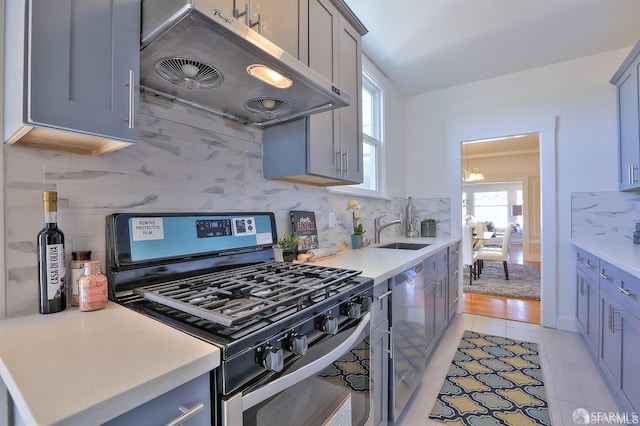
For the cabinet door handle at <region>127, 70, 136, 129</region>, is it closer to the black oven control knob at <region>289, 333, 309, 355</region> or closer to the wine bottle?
the wine bottle

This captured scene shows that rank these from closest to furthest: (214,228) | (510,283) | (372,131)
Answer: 1. (214,228)
2. (372,131)
3. (510,283)

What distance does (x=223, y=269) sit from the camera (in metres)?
1.32

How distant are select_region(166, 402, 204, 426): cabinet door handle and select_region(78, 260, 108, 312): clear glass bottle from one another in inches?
20.2

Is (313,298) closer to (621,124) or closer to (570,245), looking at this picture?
(570,245)

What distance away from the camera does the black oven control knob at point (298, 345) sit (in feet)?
2.54

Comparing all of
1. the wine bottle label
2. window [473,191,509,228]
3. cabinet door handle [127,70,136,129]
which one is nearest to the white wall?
cabinet door handle [127,70,136,129]

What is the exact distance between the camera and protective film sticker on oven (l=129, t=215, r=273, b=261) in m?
1.07

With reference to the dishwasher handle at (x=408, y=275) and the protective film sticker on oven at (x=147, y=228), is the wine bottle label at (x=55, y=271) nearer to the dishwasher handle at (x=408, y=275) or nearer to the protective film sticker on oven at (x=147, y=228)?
the protective film sticker on oven at (x=147, y=228)

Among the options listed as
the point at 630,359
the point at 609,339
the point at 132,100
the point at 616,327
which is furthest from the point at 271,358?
the point at 609,339

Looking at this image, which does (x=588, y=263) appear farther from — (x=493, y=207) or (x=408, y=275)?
(x=493, y=207)

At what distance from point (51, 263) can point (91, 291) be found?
136mm

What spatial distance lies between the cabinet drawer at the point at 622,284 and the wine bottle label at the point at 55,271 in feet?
7.78

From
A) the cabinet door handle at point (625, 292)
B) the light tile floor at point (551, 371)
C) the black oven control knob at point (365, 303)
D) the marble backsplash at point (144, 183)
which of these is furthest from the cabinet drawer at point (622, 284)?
the marble backsplash at point (144, 183)

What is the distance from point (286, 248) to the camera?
1667mm
